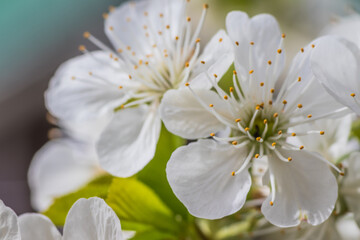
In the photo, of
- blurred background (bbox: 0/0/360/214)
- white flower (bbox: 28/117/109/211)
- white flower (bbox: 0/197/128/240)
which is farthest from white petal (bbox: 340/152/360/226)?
blurred background (bbox: 0/0/360/214)

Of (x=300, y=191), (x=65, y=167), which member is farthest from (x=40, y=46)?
(x=300, y=191)

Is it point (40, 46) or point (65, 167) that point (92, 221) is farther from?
point (40, 46)

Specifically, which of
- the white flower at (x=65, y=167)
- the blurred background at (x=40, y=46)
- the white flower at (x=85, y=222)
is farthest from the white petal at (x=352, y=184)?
the blurred background at (x=40, y=46)

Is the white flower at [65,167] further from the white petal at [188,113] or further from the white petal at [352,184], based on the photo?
the white petal at [352,184]

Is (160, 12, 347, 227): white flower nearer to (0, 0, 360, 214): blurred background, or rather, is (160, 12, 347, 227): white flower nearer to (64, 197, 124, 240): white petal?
(64, 197, 124, 240): white petal

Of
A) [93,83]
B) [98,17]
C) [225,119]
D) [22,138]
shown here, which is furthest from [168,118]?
[98,17]

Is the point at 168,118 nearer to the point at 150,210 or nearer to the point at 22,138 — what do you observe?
the point at 150,210
